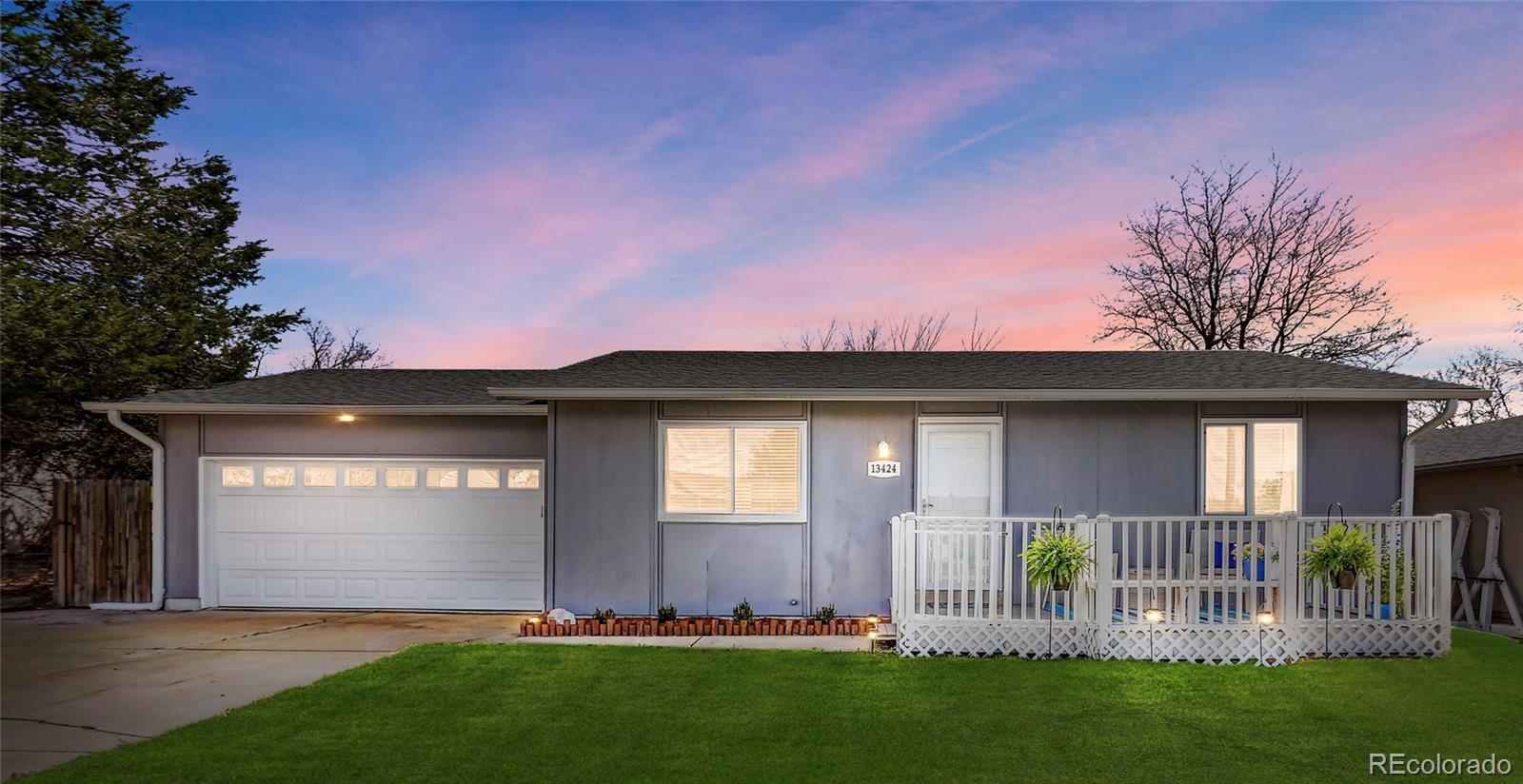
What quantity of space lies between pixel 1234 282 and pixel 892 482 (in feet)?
49.8

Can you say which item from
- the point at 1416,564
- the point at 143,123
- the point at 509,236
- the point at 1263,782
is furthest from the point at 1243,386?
the point at 143,123

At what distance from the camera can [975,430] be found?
8906 millimetres

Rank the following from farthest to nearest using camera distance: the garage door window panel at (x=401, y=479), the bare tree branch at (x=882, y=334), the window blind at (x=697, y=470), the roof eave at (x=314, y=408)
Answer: the bare tree branch at (x=882, y=334) → the garage door window panel at (x=401, y=479) → the roof eave at (x=314, y=408) → the window blind at (x=697, y=470)

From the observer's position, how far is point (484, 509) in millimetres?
9938

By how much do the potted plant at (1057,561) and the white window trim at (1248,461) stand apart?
2537 millimetres

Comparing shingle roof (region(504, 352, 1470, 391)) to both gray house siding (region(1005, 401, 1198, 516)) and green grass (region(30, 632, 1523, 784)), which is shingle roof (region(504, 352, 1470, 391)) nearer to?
gray house siding (region(1005, 401, 1198, 516))

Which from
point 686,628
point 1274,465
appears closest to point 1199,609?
point 1274,465

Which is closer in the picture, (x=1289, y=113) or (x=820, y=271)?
(x=1289, y=113)

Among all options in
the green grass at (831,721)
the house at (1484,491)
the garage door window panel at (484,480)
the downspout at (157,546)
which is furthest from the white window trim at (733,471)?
the house at (1484,491)

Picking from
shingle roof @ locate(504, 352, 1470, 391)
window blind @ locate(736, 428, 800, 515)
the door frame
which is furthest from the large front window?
window blind @ locate(736, 428, 800, 515)

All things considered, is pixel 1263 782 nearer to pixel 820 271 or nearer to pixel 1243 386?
pixel 1243 386

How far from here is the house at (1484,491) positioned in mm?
10070

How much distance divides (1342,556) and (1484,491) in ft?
19.6

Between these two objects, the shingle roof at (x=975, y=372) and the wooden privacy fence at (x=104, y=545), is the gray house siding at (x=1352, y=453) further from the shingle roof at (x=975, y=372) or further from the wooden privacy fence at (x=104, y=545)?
the wooden privacy fence at (x=104, y=545)
